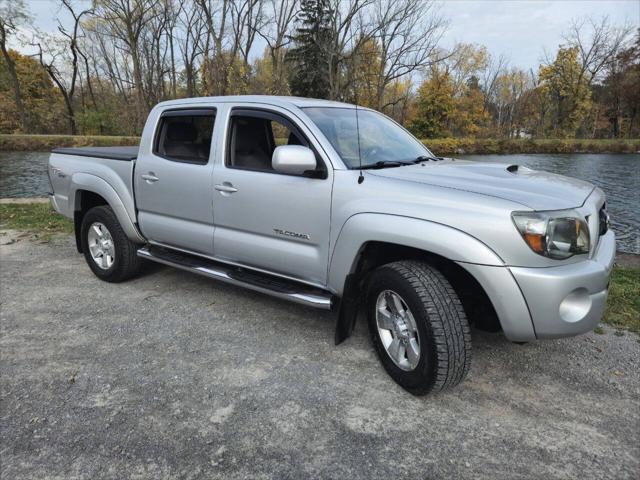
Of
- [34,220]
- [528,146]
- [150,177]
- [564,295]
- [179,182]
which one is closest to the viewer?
[564,295]

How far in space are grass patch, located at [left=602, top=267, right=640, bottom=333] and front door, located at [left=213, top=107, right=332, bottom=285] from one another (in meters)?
2.64

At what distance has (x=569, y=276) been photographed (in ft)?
8.10

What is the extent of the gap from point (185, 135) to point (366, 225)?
231cm

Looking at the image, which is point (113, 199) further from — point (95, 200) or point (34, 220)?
point (34, 220)

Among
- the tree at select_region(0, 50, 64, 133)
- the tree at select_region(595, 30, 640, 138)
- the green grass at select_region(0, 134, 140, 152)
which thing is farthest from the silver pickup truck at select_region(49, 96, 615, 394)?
the tree at select_region(595, 30, 640, 138)

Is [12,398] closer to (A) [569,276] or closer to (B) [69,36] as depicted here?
(A) [569,276]

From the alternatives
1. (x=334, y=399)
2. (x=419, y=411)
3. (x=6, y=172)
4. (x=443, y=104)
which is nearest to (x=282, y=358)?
(x=334, y=399)

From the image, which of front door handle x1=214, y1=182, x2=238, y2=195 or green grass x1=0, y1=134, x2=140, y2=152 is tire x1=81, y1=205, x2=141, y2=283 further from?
green grass x1=0, y1=134, x2=140, y2=152

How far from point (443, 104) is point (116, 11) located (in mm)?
27515

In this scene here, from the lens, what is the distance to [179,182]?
13.3ft

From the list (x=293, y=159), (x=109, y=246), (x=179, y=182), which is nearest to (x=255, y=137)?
(x=179, y=182)

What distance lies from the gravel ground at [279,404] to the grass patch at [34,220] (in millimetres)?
3788

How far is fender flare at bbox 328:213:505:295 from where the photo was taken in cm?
254

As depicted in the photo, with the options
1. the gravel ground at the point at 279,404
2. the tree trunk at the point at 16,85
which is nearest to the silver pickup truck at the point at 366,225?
the gravel ground at the point at 279,404
